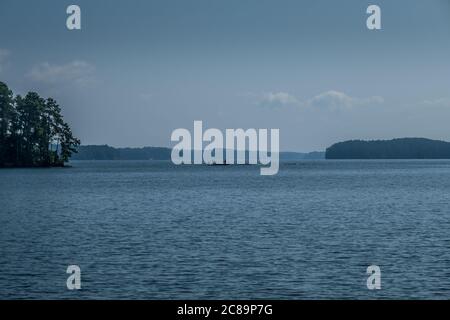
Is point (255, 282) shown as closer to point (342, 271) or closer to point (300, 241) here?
point (342, 271)

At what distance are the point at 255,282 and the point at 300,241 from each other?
17075 millimetres

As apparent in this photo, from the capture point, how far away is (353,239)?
52.3m

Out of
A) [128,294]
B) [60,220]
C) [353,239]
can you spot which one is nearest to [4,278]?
[128,294]

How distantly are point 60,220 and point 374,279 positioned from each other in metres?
45.3

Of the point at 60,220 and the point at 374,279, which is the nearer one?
the point at 374,279

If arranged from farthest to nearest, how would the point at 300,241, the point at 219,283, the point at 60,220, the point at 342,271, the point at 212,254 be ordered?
1. the point at 60,220
2. the point at 300,241
3. the point at 212,254
4. the point at 342,271
5. the point at 219,283

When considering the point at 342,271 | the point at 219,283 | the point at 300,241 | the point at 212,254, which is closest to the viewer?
the point at 219,283

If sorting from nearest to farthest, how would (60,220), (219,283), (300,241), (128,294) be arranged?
(128,294)
(219,283)
(300,241)
(60,220)

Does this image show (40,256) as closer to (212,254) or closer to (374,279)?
(212,254)
